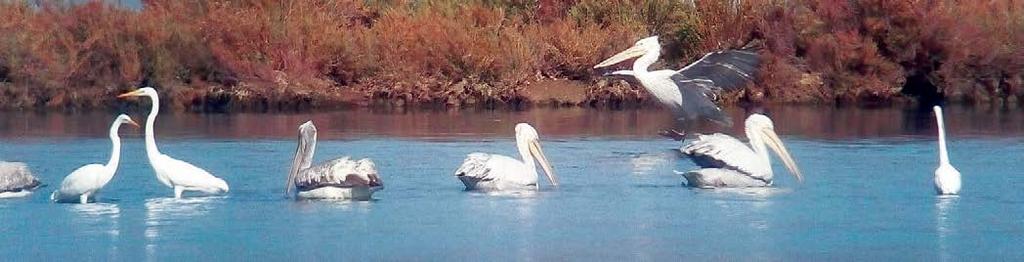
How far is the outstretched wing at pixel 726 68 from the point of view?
1330cm

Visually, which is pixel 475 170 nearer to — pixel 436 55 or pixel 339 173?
pixel 339 173

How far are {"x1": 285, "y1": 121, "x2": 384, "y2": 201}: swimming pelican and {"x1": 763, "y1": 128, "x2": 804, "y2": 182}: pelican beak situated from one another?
2793mm

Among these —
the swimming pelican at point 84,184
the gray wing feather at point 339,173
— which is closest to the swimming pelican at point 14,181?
the swimming pelican at point 84,184

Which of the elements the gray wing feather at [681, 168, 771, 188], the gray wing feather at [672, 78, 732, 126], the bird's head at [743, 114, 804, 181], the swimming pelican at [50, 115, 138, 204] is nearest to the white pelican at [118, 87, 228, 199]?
the swimming pelican at [50, 115, 138, 204]

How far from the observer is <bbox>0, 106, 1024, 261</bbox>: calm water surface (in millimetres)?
8414

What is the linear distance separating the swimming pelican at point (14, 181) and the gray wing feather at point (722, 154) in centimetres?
410

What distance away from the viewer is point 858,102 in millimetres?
24984

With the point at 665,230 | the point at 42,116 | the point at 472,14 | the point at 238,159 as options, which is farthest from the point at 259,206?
the point at 472,14

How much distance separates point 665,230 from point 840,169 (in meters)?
3.92

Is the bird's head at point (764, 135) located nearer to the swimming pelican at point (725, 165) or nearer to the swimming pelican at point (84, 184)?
the swimming pelican at point (725, 165)

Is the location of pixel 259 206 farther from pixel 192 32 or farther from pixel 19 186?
pixel 192 32

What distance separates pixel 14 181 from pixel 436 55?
1465 centimetres

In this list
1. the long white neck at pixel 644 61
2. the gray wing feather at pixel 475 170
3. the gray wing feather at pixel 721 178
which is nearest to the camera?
the gray wing feather at pixel 475 170

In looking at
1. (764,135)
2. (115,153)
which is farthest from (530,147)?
(115,153)
